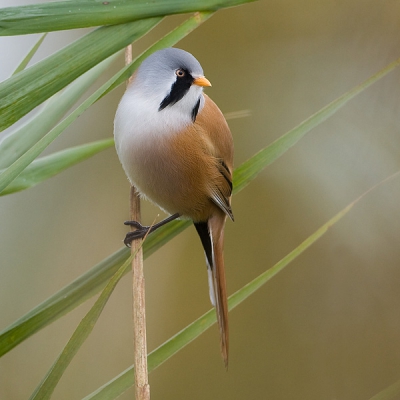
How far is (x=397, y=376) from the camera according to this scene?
211 centimetres

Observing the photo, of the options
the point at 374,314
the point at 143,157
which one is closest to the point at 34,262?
the point at 143,157

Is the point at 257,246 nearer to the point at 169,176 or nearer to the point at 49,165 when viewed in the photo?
the point at 169,176

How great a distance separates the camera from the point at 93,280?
3.31 ft

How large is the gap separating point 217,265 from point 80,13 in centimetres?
86

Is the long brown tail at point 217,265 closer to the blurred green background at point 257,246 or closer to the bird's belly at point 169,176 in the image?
the bird's belly at point 169,176

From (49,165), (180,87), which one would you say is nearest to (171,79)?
(180,87)

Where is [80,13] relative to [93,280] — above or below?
above

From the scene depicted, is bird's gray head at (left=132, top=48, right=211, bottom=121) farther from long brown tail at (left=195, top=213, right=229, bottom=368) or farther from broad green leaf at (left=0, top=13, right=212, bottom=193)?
long brown tail at (left=195, top=213, right=229, bottom=368)

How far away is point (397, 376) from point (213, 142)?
136 centimetres

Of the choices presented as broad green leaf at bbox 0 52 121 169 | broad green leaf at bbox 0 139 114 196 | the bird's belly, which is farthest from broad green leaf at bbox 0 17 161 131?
the bird's belly

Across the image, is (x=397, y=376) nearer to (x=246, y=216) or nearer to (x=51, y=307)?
(x=246, y=216)

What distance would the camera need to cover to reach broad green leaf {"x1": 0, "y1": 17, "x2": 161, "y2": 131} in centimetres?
76

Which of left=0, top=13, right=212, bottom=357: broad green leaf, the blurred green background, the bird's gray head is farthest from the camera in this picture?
the blurred green background

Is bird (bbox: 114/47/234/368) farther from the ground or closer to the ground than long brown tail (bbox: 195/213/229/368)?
farther from the ground
